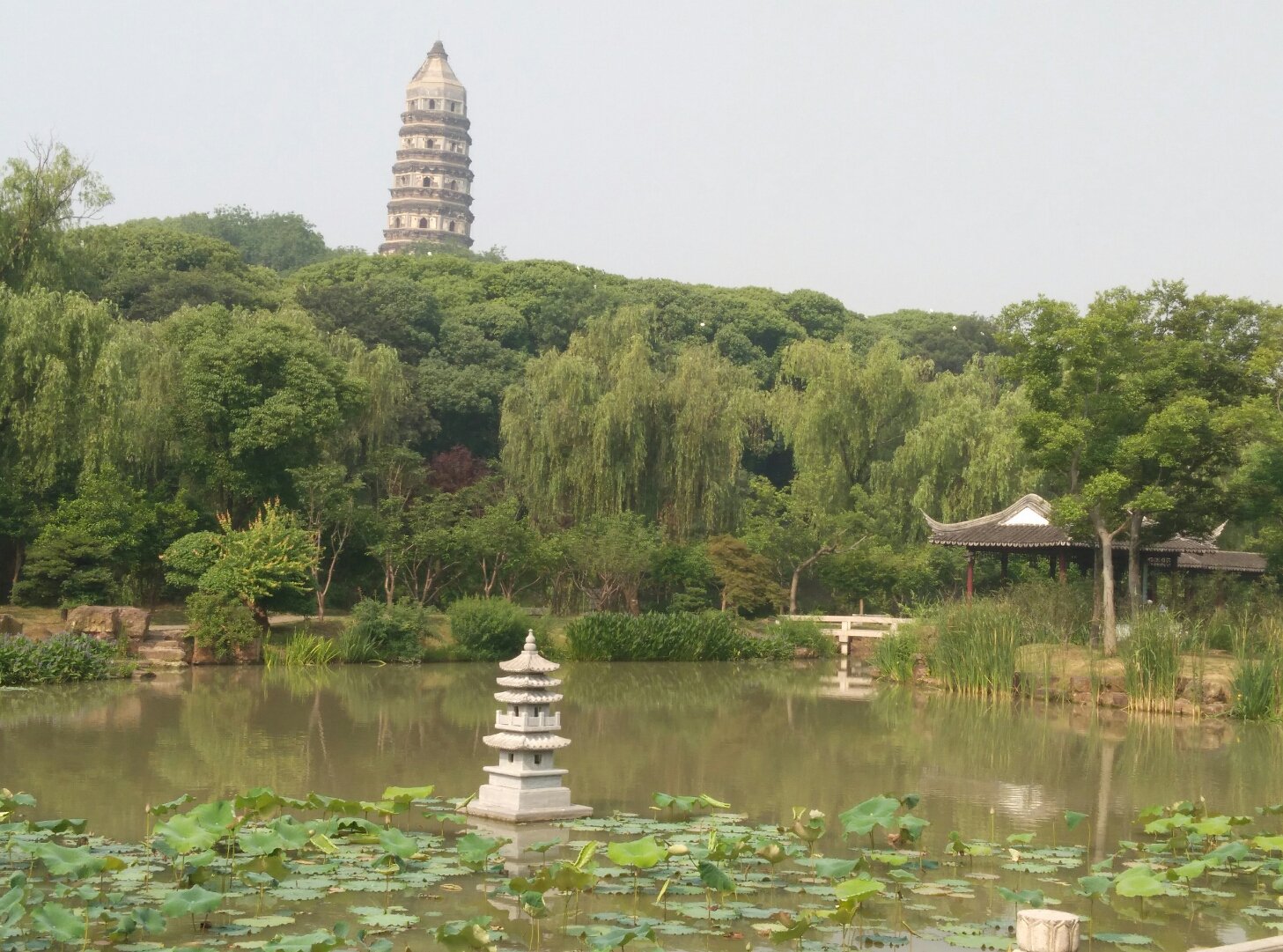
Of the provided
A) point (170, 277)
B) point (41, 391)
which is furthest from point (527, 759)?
point (170, 277)

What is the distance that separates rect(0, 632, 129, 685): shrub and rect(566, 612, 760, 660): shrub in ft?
22.2

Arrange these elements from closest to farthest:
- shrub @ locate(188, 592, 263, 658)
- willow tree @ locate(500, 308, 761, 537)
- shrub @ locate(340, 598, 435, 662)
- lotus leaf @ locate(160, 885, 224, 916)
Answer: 1. lotus leaf @ locate(160, 885, 224, 916)
2. shrub @ locate(188, 592, 263, 658)
3. shrub @ locate(340, 598, 435, 662)
4. willow tree @ locate(500, 308, 761, 537)

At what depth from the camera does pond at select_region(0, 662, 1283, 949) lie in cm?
754

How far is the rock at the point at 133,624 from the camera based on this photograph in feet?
60.7

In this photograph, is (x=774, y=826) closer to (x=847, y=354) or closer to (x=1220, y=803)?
(x=1220, y=803)

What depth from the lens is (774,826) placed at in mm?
8898

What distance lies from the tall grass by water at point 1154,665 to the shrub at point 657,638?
7561 millimetres

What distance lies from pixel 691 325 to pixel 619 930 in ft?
112

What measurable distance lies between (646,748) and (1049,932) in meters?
8.53

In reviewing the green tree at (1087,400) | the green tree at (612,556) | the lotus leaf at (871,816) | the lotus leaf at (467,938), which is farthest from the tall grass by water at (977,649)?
the lotus leaf at (467,938)

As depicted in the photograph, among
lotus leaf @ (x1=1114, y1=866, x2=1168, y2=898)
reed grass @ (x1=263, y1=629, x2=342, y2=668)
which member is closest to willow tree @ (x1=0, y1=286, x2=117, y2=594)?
reed grass @ (x1=263, y1=629, x2=342, y2=668)

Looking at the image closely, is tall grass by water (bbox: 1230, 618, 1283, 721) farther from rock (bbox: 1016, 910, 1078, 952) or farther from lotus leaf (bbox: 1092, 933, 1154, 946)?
rock (bbox: 1016, 910, 1078, 952)

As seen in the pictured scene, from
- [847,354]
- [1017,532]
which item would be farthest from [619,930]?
[847,354]

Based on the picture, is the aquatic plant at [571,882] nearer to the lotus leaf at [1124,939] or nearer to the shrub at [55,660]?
the lotus leaf at [1124,939]
